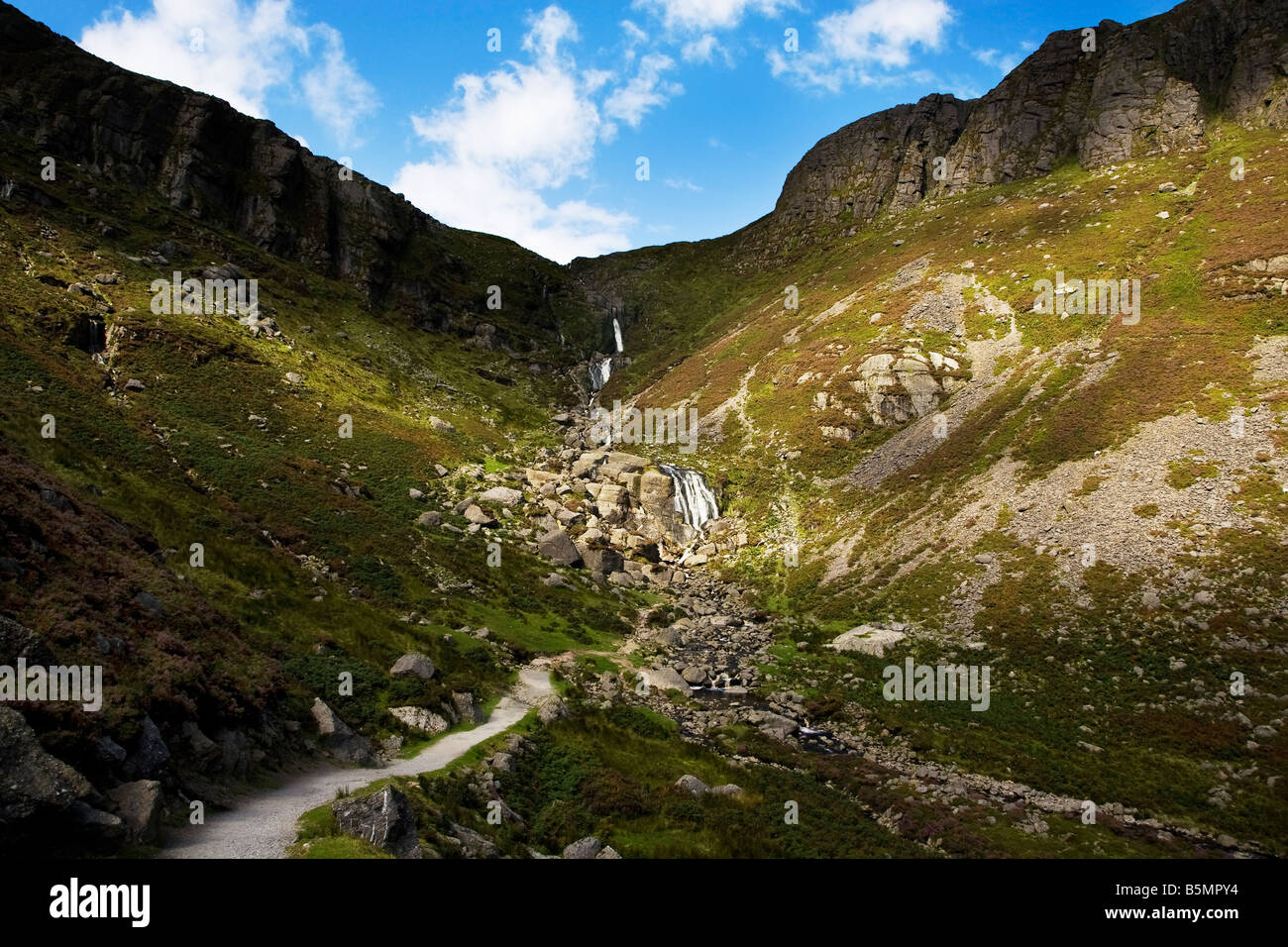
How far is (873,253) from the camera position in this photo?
110625mm

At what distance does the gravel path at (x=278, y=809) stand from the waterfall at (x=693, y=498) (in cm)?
4327

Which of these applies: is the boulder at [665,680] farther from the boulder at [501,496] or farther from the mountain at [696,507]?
the boulder at [501,496]

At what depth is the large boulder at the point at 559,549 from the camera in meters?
55.4

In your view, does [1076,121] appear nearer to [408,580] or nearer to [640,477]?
[640,477]

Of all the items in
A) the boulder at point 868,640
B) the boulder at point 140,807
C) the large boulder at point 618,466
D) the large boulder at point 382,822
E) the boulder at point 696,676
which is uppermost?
the large boulder at point 618,466

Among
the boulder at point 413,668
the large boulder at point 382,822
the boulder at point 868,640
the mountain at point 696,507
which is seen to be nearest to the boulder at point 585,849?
the mountain at point 696,507

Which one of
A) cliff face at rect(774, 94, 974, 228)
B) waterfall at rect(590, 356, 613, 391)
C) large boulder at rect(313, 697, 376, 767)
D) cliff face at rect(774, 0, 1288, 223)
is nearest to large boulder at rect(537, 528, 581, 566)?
large boulder at rect(313, 697, 376, 767)

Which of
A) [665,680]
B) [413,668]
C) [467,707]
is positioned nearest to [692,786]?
[467,707]

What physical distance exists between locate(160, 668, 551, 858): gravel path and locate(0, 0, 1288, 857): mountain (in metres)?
0.60

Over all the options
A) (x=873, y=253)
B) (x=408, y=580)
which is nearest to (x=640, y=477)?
(x=408, y=580)

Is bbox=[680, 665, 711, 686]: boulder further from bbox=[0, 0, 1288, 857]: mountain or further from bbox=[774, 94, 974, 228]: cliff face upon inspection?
bbox=[774, 94, 974, 228]: cliff face

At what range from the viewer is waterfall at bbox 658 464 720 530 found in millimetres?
67062

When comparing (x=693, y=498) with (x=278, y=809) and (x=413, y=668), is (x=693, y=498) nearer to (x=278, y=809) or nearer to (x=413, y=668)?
(x=413, y=668)

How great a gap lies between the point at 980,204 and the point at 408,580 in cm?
11493
